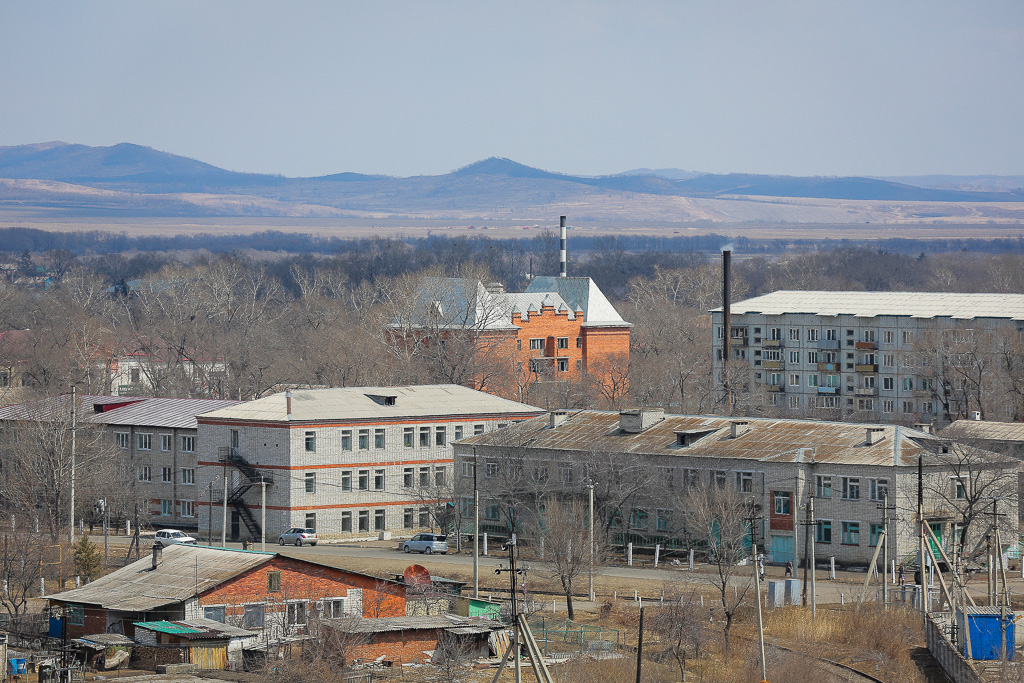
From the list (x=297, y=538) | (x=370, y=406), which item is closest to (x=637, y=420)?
(x=370, y=406)

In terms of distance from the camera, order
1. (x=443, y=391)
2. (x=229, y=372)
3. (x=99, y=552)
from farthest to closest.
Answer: (x=229, y=372) < (x=443, y=391) < (x=99, y=552)

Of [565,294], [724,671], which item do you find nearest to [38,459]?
[724,671]

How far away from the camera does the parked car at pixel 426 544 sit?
53.2m

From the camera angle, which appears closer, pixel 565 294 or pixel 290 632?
pixel 290 632

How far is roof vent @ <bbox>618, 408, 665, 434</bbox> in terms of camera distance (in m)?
56.2

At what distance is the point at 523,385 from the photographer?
86.9 meters

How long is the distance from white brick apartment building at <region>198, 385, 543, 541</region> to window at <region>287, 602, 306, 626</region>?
1741 centimetres

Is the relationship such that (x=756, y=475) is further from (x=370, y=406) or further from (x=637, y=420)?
(x=370, y=406)

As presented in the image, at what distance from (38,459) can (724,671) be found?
95.5ft

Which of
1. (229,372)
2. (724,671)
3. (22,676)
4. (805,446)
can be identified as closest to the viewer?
(22,676)

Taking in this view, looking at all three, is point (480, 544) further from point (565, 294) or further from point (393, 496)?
point (565, 294)

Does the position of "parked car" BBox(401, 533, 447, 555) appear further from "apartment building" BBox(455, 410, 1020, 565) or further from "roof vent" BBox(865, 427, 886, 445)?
"roof vent" BBox(865, 427, 886, 445)

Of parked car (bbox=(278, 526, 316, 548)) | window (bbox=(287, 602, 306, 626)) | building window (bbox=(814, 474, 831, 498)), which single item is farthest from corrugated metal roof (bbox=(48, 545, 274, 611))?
building window (bbox=(814, 474, 831, 498))

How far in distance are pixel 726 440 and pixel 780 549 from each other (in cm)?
475
